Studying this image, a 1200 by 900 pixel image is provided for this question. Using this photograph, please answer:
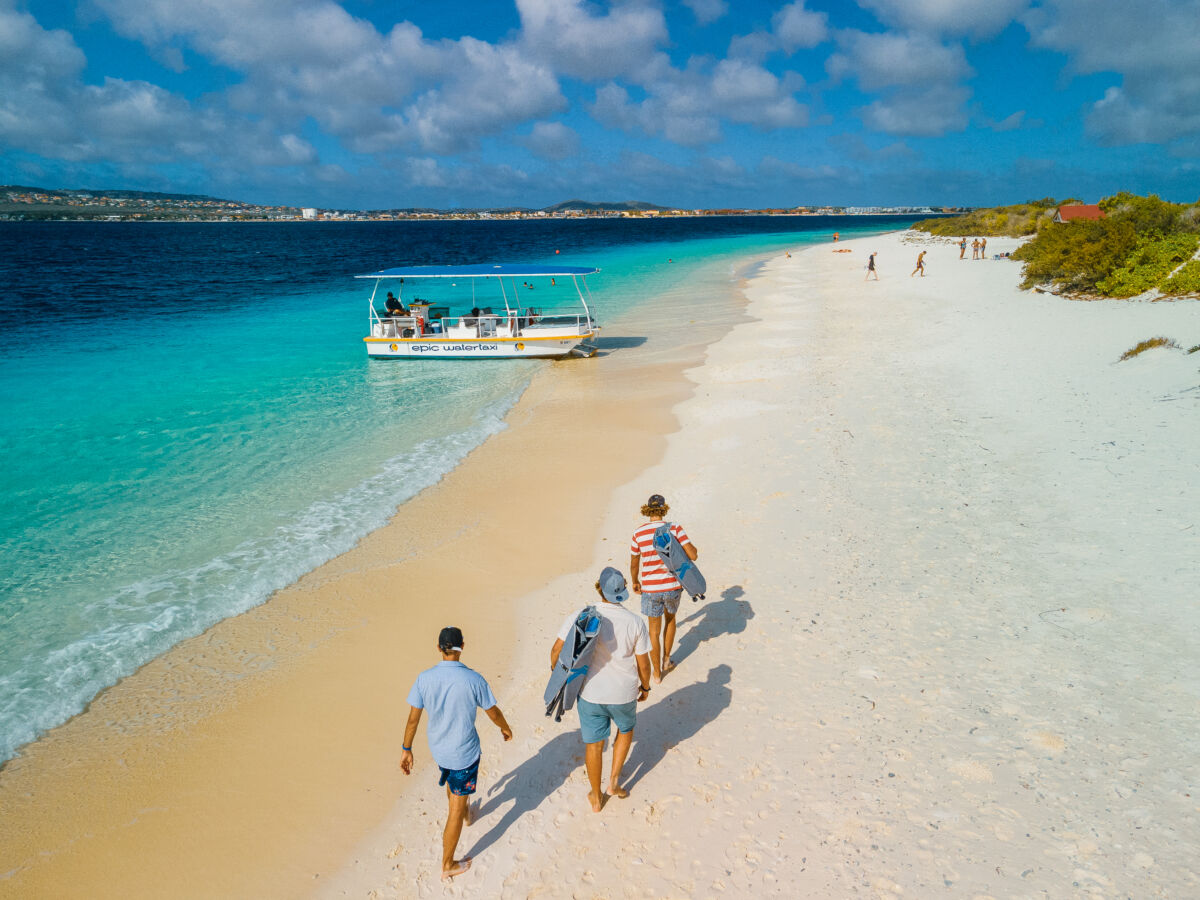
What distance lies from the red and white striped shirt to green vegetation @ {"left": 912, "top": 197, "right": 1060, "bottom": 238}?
61.5 m

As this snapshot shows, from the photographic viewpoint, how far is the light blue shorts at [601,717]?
4648 millimetres

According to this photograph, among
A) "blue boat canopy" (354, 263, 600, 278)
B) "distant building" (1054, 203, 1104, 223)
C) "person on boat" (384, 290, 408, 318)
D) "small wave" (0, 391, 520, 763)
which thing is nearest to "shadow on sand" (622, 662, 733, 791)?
"small wave" (0, 391, 520, 763)

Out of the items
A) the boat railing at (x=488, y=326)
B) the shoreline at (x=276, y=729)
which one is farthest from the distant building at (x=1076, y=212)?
the shoreline at (x=276, y=729)

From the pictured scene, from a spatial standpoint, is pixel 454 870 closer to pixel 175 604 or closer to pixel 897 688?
pixel 897 688


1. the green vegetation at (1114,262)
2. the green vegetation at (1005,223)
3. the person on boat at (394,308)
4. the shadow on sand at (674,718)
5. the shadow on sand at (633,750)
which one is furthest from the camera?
the green vegetation at (1005,223)

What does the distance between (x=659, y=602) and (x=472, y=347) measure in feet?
58.9

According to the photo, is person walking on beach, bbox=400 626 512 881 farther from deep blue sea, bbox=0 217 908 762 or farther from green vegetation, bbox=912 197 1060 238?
green vegetation, bbox=912 197 1060 238

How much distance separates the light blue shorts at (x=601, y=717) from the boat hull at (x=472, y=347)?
700 inches

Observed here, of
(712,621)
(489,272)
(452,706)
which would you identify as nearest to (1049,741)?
(712,621)

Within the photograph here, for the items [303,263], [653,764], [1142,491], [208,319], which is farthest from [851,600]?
[303,263]

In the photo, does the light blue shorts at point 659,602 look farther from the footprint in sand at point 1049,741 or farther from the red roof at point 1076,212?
the red roof at point 1076,212

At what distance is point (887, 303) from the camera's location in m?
26.9

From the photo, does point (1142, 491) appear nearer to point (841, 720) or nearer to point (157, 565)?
point (841, 720)

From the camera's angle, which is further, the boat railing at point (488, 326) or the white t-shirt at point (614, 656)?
the boat railing at point (488, 326)
